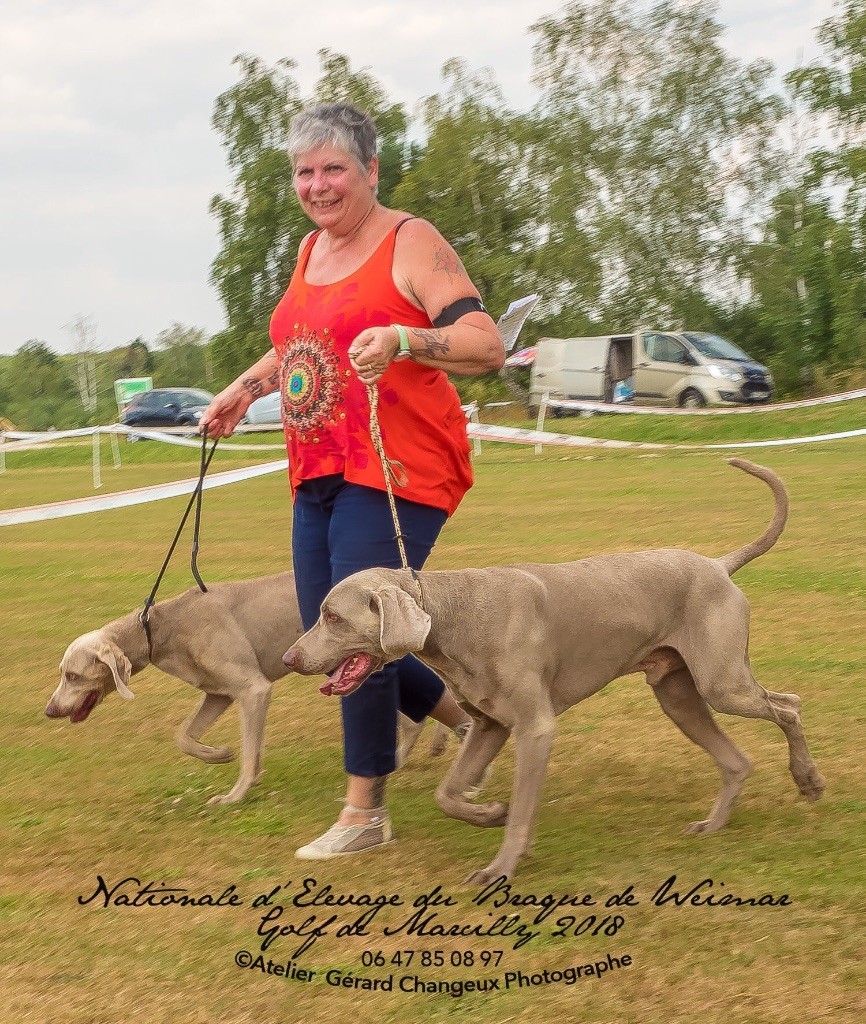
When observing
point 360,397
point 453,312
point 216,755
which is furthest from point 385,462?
point 216,755

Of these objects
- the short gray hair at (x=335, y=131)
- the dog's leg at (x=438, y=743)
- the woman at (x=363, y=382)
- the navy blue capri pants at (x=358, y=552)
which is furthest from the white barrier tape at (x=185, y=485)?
the short gray hair at (x=335, y=131)

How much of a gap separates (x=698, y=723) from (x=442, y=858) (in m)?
0.93

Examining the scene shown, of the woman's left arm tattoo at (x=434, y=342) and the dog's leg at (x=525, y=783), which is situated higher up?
the woman's left arm tattoo at (x=434, y=342)

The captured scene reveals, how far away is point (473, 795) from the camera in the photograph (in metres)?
4.35

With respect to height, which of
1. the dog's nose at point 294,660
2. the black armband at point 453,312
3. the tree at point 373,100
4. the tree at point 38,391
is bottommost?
the tree at point 38,391

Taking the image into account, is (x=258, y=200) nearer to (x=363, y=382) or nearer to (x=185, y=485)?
(x=185, y=485)

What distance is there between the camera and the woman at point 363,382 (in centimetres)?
402

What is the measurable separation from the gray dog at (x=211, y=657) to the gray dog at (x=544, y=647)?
118 centimetres

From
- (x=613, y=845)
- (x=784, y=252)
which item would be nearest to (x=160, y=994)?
(x=613, y=845)

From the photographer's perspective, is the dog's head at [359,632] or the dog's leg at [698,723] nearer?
the dog's head at [359,632]

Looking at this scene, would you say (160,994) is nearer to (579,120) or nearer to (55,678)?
(55,678)

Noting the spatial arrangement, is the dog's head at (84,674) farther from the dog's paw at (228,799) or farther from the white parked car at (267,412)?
the white parked car at (267,412)

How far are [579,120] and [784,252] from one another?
6663 millimetres

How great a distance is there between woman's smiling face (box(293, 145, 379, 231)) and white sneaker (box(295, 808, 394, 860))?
1828 millimetres
